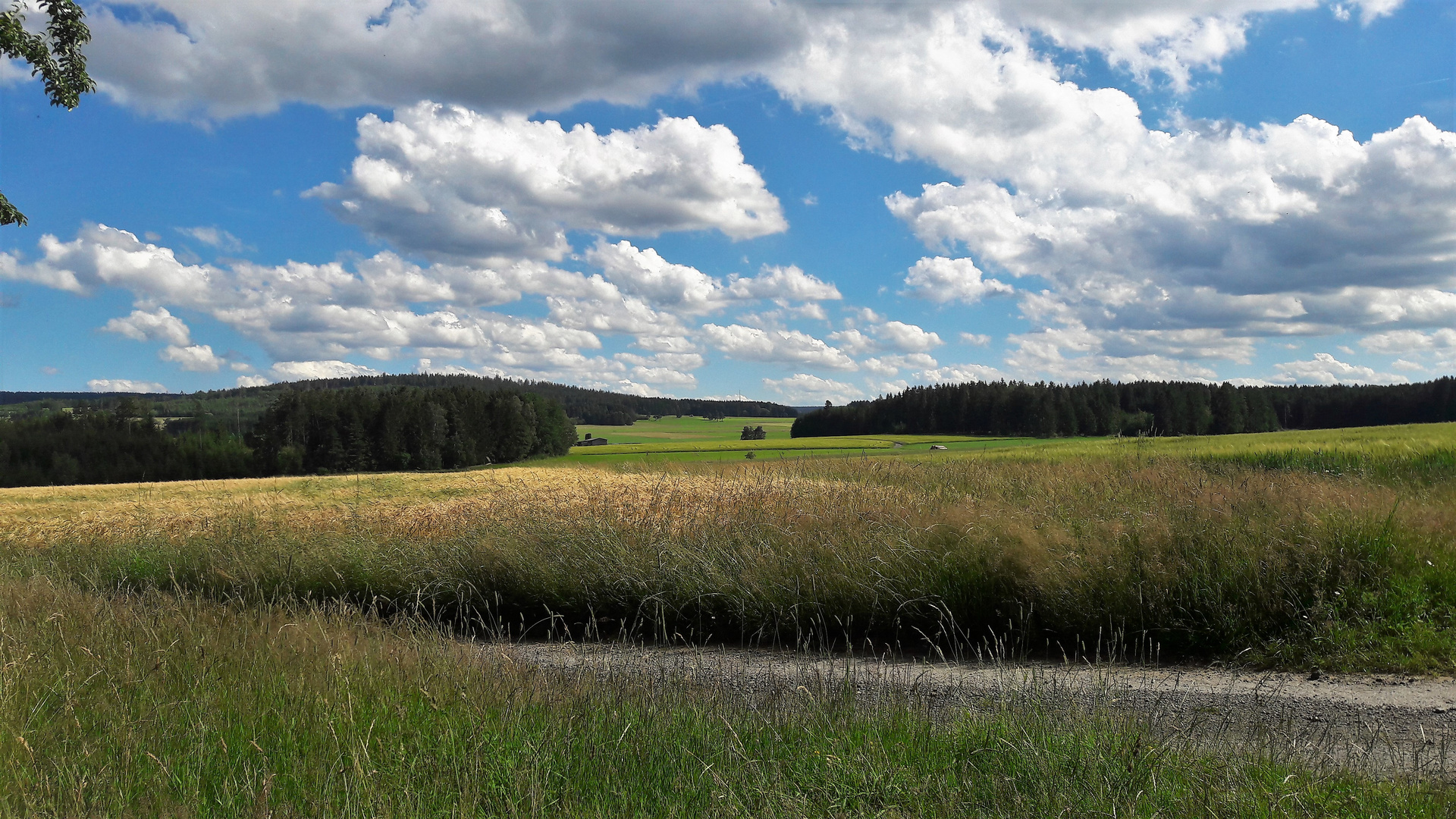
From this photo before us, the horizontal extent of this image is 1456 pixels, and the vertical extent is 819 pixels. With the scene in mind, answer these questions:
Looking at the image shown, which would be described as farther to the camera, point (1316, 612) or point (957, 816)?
point (1316, 612)

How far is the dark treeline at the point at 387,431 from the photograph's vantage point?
86.6 metres

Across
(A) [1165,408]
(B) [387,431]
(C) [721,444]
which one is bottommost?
(C) [721,444]

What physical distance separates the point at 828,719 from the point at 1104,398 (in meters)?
94.4

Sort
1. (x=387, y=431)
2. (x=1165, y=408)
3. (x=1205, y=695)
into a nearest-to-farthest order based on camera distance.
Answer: (x=1205, y=695) < (x=1165, y=408) < (x=387, y=431)

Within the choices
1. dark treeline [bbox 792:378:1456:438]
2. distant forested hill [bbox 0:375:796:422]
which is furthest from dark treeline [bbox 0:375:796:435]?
dark treeline [bbox 792:378:1456:438]

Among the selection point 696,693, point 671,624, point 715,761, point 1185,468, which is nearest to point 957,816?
point 715,761

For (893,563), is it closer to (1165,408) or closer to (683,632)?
(683,632)

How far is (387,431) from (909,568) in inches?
3471

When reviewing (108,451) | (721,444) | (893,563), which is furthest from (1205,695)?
(108,451)

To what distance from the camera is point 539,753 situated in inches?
174

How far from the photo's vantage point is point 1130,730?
4879 millimetres

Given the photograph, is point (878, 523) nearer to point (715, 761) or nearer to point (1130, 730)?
point (1130, 730)

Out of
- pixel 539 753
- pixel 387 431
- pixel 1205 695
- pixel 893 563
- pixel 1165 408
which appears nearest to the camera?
pixel 539 753

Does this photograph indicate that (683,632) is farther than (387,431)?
No
